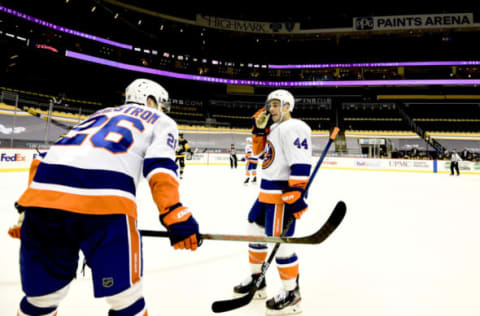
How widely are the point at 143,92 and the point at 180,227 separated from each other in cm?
72

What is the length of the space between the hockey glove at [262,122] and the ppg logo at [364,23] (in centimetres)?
3001

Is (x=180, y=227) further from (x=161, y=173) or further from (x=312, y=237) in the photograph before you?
(x=312, y=237)

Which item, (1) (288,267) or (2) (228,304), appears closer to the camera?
(2) (228,304)

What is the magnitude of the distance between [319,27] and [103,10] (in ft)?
68.4

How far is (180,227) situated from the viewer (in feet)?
3.26

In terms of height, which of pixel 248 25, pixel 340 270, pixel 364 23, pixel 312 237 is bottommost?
pixel 340 270

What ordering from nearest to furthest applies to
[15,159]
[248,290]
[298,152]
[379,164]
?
[298,152] < [248,290] < [15,159] < [379,164]

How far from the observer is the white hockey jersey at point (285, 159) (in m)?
1.67

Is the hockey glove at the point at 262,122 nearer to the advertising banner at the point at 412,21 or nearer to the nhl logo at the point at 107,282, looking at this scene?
the nhl logo at the point at 107,282

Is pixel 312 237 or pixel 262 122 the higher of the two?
pixel 262 122

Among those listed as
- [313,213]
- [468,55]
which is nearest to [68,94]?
[313,213]

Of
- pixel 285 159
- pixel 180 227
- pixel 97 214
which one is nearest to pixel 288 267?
pixel 285 159

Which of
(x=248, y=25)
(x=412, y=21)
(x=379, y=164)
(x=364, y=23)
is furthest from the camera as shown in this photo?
(x=248, y=25)

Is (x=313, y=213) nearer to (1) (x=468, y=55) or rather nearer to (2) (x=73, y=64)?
(2) (x=73, y=64)
